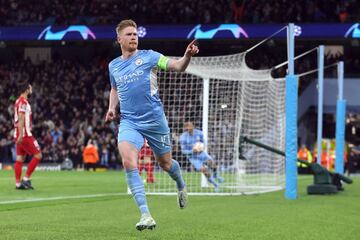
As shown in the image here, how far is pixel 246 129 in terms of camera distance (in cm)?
2330

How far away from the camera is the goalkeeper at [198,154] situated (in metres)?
17.9

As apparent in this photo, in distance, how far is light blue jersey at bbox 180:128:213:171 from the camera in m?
18.1

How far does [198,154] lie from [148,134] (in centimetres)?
940

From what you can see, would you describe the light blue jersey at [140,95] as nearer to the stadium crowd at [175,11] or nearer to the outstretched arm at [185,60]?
the outstretched arm at [185,60]

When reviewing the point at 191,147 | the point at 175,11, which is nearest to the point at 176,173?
the point at 191,147

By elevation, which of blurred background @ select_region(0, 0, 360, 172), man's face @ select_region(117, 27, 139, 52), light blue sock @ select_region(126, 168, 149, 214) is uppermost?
blurred background @ select_region(0, 0, 360, 172)

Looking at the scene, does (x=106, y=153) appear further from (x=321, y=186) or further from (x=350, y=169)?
(x=321, y=186)

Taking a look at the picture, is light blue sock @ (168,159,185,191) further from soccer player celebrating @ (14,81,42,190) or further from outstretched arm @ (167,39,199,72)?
soccer player celebrating @ (14,81,42,190)

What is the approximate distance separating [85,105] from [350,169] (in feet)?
47.4

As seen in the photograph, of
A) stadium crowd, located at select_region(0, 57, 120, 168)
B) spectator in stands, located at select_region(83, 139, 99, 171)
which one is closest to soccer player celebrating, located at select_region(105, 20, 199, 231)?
spectator in stands, located at select_region(83, 139, 99, 171)

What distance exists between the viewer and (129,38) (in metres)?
8.68

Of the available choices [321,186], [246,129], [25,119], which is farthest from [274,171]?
[25,119]

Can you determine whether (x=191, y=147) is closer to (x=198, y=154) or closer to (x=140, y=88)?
(x=198, y=154)

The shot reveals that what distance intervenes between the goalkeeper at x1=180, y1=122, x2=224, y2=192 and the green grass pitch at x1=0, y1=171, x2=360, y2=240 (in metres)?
2.53
